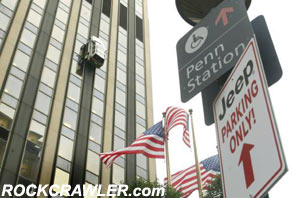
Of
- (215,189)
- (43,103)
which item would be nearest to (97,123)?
(43,103)

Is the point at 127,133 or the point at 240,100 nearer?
the point at 240,100

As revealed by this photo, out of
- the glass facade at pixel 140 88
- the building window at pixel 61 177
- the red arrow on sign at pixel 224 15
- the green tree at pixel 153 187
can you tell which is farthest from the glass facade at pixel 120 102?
the red arrow on sign at pixel 224 15

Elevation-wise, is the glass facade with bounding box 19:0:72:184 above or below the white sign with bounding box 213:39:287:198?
above

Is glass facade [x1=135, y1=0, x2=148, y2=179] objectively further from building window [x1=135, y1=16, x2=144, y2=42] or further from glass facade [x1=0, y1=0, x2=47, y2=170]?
glass facade [x1=0, y1=0, x2=47, y2=170]

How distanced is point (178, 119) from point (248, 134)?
67.4 ft

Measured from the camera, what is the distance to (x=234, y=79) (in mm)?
3660

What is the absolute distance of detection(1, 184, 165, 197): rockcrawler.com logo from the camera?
870 inches

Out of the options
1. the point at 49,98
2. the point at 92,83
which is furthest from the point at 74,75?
the point at 49,98

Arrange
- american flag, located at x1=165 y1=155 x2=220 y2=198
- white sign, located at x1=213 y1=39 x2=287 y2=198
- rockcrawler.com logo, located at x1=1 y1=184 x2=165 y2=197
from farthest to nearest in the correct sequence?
american flag, located at x1=165 y1=155 x2=220 y2=198 → rockcrawler.com logo, located at x1=1 y1=184 x2=165 y2=197 → white sign, located at x1=213 y1=39 x2=287 y2=198

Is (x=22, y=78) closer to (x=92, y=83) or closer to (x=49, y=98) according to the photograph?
(x=49, y=98)

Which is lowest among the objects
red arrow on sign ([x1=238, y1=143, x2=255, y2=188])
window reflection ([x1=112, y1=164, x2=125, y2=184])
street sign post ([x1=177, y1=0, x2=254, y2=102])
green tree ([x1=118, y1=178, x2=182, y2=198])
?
red arrow on sign ([x1=238, y1=143, x2=255, y2=188])

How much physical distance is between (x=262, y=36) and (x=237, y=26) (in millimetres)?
340

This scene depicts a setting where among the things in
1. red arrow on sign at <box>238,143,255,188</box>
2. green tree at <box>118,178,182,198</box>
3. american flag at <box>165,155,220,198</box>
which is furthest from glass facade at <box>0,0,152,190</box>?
red arrow on sign at <box>238,143,255,188</box>

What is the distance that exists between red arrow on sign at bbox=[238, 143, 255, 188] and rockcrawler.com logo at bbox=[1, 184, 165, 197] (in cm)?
1952
